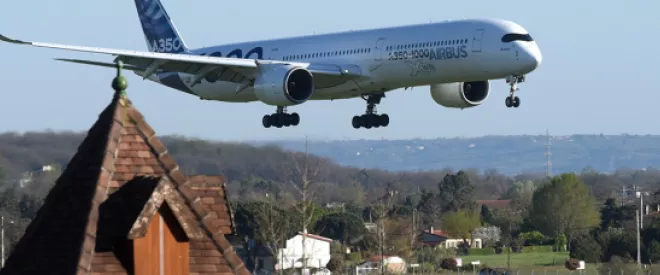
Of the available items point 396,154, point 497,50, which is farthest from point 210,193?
point 396,154

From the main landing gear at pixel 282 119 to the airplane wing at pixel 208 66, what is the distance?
1.62 metres

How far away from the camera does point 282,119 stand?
5272 cm

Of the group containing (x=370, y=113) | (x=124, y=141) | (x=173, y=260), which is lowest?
(x=173, y=260)

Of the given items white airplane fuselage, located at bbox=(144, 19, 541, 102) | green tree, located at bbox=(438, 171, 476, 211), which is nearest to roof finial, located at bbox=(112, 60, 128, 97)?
white airplane fuselage, located at bbox=(144, 19, 541, 102)

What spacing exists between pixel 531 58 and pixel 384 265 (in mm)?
9706

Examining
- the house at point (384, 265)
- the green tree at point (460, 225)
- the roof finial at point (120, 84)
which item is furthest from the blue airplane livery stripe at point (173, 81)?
the roof finial at point (120, 84)

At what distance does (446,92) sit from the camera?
53125mm

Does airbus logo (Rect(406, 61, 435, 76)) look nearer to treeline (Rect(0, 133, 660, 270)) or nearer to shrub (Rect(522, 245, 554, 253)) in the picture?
treeline (Rect(0, 133, 660, 270))

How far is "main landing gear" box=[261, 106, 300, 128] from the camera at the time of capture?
173 feet

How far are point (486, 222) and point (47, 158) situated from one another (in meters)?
35.0

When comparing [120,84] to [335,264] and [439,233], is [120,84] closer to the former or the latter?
[335,264]

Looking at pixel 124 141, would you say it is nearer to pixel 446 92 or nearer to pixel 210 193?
pixel 210 193

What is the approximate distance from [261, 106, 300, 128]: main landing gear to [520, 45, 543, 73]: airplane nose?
996cm

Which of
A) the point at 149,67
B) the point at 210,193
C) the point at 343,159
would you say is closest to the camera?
the point at 210,193
